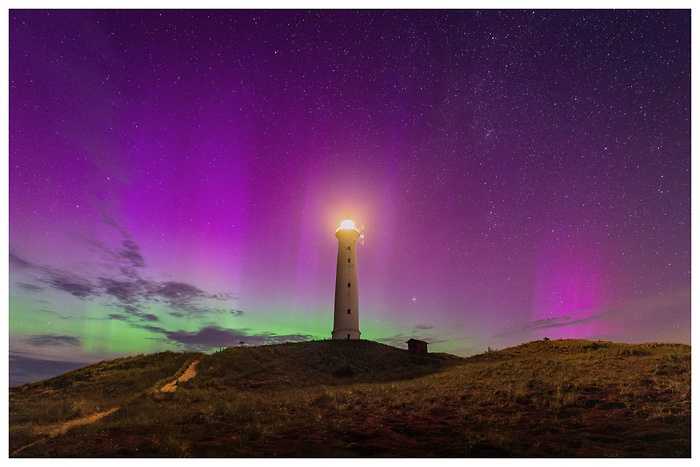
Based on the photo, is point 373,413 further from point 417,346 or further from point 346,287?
point 346,287

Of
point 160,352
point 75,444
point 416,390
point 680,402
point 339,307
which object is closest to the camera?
point 75,444

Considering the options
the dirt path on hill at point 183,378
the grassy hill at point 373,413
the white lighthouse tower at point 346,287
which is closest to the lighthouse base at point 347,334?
the white lighthouse tower at point 346,287

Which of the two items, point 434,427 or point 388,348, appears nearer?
point 434,427

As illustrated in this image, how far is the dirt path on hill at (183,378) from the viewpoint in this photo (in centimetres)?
2425

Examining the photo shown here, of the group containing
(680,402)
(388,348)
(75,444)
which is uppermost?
(388,348)

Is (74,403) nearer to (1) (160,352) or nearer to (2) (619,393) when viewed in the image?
(1) (160,352)

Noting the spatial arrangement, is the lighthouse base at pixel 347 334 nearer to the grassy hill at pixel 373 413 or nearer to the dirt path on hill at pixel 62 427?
the grassy hill at pixel 373 413

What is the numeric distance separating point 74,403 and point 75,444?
38.0 ft

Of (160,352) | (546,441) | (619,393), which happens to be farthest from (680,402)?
(160,352)

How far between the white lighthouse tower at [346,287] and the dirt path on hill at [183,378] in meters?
14.0

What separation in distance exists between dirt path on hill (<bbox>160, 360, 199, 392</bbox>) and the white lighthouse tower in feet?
45.8

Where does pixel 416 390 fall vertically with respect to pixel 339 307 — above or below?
below

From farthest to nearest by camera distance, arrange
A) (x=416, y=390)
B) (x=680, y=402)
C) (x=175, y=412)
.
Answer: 1. (x=416, y=390)
2. (x=175, y=412)
3. (x=680, y=402)

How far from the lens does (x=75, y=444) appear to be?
11.8m
